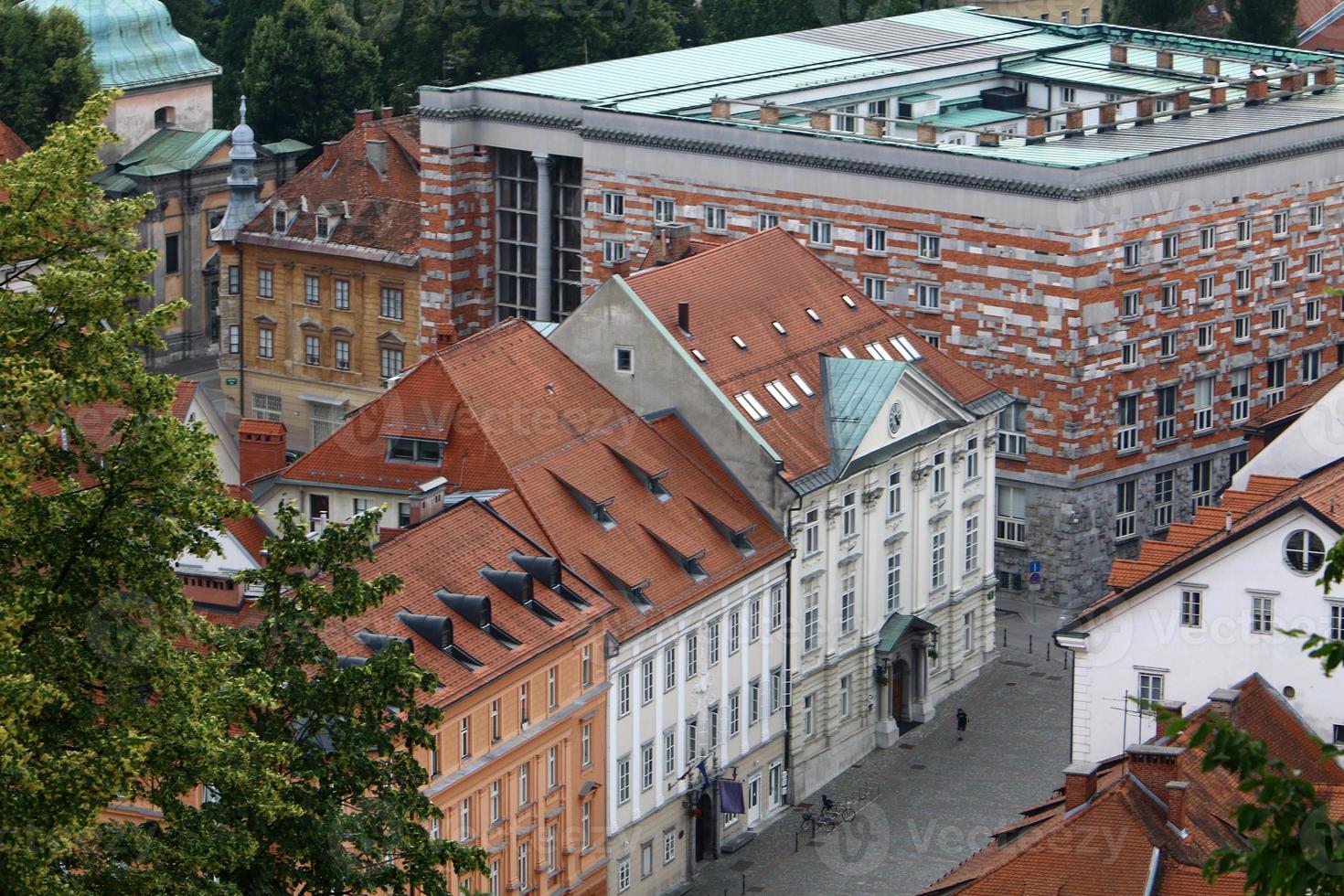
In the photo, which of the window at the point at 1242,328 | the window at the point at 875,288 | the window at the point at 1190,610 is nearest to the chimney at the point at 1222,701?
the window at the point at 1190,610

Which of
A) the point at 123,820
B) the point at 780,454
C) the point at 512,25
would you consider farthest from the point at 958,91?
the point at 123,820

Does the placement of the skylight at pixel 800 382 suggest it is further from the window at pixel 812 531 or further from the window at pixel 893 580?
the window at pixel 893 580

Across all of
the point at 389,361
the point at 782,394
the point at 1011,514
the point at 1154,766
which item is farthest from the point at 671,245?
the point at 1154,766

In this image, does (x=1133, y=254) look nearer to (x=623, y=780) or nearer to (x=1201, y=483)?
(x=1201, y=483)

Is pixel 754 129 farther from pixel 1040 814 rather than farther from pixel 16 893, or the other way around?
pixel 16 893

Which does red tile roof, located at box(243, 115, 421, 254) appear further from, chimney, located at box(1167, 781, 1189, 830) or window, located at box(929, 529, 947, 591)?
chimney, located at box(1167, 781, 1189, 830)

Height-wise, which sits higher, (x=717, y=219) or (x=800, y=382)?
(x=717, y=219)
